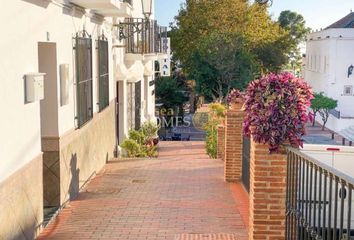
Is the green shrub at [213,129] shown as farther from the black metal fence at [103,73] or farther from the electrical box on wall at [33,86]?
the electrical box on wall at [33,86]

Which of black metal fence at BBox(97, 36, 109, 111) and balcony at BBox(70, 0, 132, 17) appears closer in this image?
balcony at BBox(70, 0, 132, 17)

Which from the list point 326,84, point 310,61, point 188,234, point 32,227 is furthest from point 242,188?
point 310,61

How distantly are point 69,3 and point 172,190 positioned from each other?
155 inches

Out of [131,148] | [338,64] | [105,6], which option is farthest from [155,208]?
[338,64]

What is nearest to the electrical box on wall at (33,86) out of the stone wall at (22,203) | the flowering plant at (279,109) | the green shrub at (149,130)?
the stone wall at (22,203)

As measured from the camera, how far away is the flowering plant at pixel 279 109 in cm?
604

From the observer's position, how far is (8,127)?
6.61 m

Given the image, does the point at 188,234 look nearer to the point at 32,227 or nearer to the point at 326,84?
the point at 32,227

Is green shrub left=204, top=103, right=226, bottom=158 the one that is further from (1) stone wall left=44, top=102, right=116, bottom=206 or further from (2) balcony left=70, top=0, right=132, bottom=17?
(2) balcony left=70, top=0, right=132, bottom=17

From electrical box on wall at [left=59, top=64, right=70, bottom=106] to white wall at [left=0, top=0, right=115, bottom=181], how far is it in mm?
121

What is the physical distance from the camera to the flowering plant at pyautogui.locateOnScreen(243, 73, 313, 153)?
6039 mm

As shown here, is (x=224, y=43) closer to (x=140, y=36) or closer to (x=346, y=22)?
(x=140, y=36)

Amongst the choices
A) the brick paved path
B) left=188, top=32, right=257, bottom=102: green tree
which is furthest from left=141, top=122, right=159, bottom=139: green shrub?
left=188, top=32, right=257, bottom=102: green tree

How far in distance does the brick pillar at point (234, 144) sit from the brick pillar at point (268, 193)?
5073 mm
